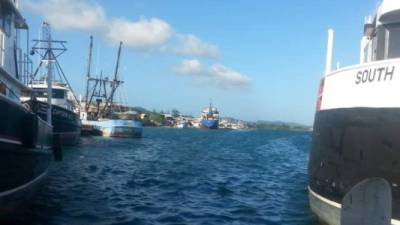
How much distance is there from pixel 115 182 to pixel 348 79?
10.7 meters

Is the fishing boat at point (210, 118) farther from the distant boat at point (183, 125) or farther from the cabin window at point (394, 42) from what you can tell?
the cabin window at point (394, 42)

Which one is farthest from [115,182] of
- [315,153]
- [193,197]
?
[315,153]

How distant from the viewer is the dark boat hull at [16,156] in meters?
10.2

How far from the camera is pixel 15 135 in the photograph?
1115 cm

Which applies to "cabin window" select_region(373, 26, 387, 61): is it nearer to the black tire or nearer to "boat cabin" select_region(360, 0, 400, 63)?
"boat cabin" select_region(360, 0, 400, 63)

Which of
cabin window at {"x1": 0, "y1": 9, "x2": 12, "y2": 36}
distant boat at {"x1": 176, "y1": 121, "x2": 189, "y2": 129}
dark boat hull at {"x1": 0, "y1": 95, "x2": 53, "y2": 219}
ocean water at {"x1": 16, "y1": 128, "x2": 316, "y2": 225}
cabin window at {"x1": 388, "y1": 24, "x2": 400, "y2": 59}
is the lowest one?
ocean water at {"x1": 16, "y1": 128, "x2": 316, "y2": 225}

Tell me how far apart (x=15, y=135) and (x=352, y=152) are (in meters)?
7.01

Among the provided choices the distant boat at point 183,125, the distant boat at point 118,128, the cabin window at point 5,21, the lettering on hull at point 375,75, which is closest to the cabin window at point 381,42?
the lettering on hull at point 375,75

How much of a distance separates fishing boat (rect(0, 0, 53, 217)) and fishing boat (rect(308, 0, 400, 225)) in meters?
6.59

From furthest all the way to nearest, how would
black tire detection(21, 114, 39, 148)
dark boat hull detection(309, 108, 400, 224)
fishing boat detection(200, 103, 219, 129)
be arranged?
fishing boat detection(200, 103, 219, 129)
black tire detection(21, 114, 39, 148)
dark boat hull detection(309, 108, 400, 224)

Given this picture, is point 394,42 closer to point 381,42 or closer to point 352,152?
point 381,42

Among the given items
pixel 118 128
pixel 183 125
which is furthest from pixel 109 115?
pixel 183 125

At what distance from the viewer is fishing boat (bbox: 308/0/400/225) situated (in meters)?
9.01

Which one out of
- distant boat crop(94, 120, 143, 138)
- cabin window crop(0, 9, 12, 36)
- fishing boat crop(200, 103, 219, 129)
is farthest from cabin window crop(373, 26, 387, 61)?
fishing boat crop(200, 103, 219, 129)
